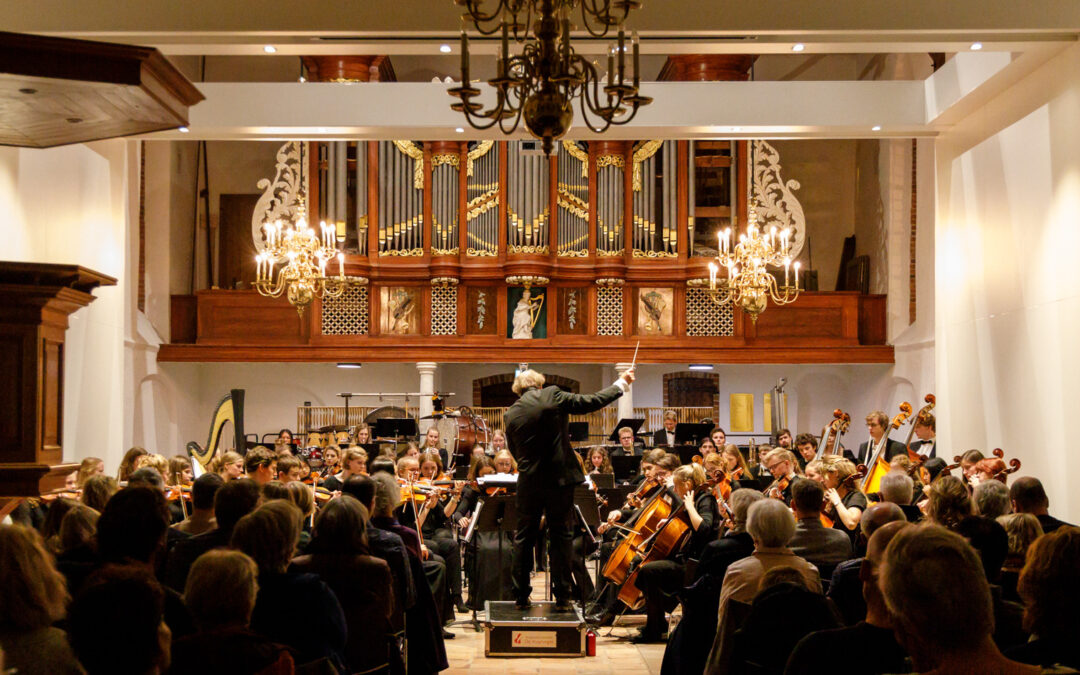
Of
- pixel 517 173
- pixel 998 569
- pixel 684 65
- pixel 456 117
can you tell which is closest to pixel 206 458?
pixel 456 117

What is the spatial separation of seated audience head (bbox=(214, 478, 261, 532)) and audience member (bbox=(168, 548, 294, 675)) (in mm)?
1256

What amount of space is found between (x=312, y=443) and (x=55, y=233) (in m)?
6.30

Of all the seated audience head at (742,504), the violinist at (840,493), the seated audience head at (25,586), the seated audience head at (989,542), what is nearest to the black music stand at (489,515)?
the violinist at (840,493)

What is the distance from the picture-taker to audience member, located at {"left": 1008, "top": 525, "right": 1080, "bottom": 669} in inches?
98.7

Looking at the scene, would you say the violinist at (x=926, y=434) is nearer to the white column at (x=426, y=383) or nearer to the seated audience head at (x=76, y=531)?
the seated audience head at (x=76, y=531)

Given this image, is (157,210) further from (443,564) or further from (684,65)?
(443,564)

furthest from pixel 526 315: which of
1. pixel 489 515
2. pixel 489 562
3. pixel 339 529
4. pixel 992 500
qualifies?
pixel 339 529

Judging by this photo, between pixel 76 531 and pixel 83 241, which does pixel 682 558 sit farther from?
pixel 83 241

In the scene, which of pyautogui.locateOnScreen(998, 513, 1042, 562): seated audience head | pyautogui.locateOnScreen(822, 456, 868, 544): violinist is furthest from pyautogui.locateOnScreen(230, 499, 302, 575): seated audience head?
pyautogui.locateOnScreen(822, 456, 868, 544): violinist

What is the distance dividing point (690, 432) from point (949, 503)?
8.18 m

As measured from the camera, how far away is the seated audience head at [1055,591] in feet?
8.38

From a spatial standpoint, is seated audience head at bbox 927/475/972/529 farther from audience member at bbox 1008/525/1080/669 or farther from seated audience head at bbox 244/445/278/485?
seated audience head at bbox 244/445/278/485

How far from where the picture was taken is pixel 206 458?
26.1ft

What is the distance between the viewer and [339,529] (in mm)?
4090
